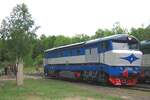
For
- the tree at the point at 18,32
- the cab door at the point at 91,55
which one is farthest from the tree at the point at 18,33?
the cab door at the point at 91,55

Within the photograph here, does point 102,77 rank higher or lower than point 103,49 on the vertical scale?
lower

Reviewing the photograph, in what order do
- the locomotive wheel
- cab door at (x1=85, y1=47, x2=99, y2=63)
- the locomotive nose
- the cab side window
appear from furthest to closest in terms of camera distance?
cab door at (x1=85, y1=47, x2=99, y2=63) → the locomotive wheel → the cab side window → the locomotive nose

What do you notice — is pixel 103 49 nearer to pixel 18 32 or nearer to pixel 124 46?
pixel 124 46

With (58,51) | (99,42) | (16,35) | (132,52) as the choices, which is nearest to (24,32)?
(16,35)

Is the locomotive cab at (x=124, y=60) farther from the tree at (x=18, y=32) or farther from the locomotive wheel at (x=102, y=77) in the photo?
the tree at (x=18, y=32)

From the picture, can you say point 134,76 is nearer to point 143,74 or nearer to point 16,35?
point 143,74

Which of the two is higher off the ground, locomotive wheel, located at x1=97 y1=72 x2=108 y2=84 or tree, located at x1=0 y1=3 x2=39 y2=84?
tree, located at x1=0 y1=3 x2=39 y2=84

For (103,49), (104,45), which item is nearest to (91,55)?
(103,49)

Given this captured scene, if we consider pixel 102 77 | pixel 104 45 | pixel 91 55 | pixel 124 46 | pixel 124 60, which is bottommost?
pixel 102 77

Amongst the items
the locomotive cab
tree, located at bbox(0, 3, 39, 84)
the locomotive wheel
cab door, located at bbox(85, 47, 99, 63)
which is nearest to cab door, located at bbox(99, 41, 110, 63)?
the locomotive cab

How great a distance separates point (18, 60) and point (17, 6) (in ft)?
13.0

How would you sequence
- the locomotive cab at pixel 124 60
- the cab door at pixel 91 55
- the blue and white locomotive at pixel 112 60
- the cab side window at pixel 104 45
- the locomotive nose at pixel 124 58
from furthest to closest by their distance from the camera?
the cab door at pixel 91 55, the cab side window at pixel 104 45, the blue and white locomotive at pixel 112 60, the locomotive cab at pixel 124 60, the locomotive nose at pixel 124 58

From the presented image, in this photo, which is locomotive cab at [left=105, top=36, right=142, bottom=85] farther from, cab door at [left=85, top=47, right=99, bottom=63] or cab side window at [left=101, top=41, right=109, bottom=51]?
cab door at [left=85, top=47, right=99, bottom=63]

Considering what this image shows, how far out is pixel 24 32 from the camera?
31.2 meters
